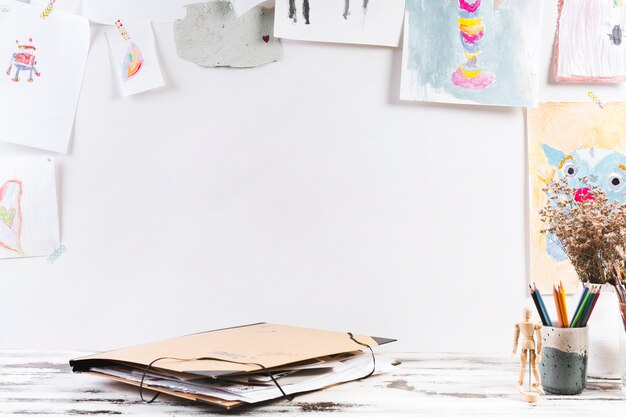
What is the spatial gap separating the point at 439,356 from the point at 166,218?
534mm

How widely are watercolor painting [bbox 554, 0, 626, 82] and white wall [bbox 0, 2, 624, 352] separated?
0.03 meters

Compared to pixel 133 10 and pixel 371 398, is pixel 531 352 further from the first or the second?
pixel 133 10

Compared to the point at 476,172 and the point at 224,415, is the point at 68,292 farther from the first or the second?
the point at 476,172

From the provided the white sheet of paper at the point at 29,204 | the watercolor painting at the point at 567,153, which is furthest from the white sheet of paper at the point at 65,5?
the watercolor painting at the point at 567,153

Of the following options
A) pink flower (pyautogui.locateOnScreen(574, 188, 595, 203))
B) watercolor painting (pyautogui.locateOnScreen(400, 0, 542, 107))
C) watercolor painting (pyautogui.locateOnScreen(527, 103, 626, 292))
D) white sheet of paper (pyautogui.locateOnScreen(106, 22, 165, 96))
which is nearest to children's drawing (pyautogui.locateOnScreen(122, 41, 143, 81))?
white sheet of paper (pyautogui.locateOnScreen(106, 22, 165, 96))

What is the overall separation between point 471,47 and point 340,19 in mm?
234

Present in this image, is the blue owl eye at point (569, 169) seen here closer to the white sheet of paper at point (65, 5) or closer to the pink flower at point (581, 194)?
the pink flower at point (581, 194)

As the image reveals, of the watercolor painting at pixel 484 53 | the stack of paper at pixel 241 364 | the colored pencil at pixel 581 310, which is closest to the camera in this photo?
the stack of paper at pixel 241 364

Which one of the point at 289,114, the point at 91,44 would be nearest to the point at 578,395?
the point at 289,114

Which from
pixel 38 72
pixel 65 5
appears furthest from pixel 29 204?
pixel 65 5

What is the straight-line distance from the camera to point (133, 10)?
1.27 m

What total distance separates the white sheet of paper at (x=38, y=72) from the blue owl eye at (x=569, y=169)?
88cm

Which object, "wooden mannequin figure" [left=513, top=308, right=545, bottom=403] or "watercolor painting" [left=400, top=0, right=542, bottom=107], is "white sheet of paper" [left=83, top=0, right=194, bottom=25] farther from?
"wooden mannequin figure" [left=513, top=308, right=545, bottom=403]

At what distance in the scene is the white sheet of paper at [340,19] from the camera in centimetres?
125
